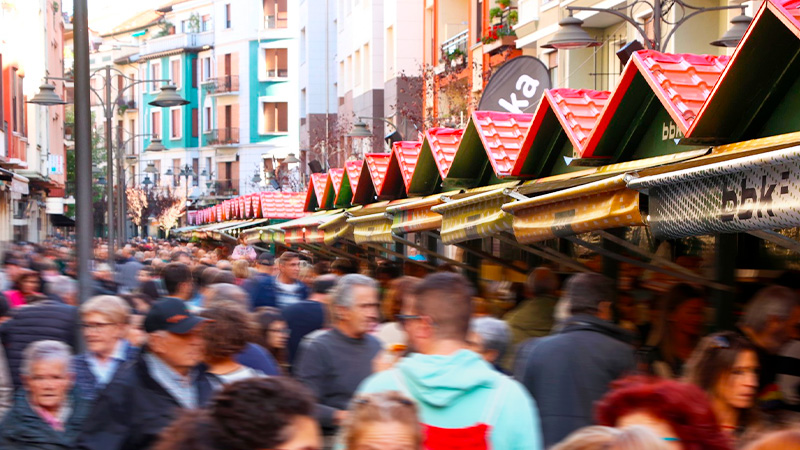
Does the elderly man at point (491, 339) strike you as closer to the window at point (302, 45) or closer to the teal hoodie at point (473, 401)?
the teal hoodie at point (473, 401)

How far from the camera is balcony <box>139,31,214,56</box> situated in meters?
82.6

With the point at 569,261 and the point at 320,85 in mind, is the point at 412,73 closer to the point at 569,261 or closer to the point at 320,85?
the point at 320,85

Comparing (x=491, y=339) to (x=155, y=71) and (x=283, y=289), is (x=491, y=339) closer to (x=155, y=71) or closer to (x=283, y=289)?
(x=283, y=289)

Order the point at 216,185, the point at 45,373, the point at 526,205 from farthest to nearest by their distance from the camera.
Answer: the point at 216,185
the point at 526,205
the point at 45,373

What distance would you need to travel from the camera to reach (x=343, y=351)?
6.14 meters

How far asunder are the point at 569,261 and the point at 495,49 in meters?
19.2

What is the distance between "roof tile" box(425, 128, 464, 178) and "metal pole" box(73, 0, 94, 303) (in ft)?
21.6

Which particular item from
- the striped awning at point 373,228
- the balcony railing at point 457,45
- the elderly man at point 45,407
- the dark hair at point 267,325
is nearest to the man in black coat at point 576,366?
the elderly man at point 45,407

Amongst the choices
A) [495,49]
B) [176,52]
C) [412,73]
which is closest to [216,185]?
[176,52]

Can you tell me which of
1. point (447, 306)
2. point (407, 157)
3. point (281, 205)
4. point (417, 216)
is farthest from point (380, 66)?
point (447, 306)

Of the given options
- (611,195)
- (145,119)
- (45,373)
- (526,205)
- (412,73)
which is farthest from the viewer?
(145,119)

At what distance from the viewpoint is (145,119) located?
92.0 meters

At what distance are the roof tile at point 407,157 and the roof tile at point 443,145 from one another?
0.76 meters

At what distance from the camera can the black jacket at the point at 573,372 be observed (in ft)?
18.1
